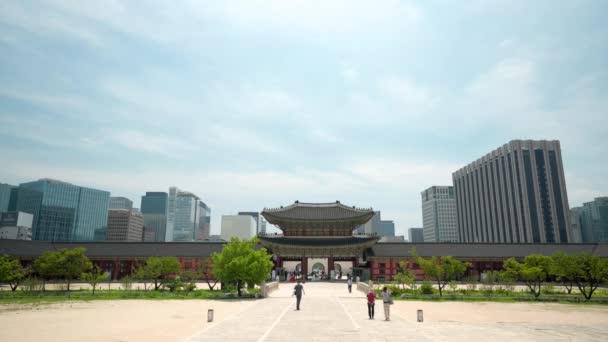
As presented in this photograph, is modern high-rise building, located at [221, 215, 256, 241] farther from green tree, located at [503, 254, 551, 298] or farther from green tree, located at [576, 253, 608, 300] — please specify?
green tree, located at [576, 253, 608, 300]

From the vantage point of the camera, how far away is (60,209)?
568 ft

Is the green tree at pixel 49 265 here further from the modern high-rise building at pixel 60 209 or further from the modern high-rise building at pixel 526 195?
the modern high-rise building at pixel 60 209

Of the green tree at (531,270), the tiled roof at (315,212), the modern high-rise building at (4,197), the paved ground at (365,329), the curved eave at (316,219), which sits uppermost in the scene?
the modern high-rise building at (4,197)

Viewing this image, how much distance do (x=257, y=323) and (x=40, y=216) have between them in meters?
196

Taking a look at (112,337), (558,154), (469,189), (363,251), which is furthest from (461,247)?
(469,189)

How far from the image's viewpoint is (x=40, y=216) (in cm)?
16750

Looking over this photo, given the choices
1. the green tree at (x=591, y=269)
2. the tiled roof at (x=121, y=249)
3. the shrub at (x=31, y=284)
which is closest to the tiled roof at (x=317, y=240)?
the tiled roof at (x=121, y=249)

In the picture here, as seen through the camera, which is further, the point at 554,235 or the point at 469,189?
the point at 469,189

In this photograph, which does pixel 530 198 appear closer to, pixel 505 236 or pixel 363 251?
pixel 505 236

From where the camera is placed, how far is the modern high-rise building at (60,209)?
167500 millimetres

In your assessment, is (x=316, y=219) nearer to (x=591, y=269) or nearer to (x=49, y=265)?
(x=591, y=269)

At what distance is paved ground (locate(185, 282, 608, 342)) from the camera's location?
45.1 ft

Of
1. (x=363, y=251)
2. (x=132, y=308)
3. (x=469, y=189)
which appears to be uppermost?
(x=469, y=189)

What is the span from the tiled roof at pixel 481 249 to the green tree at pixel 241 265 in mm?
23079
